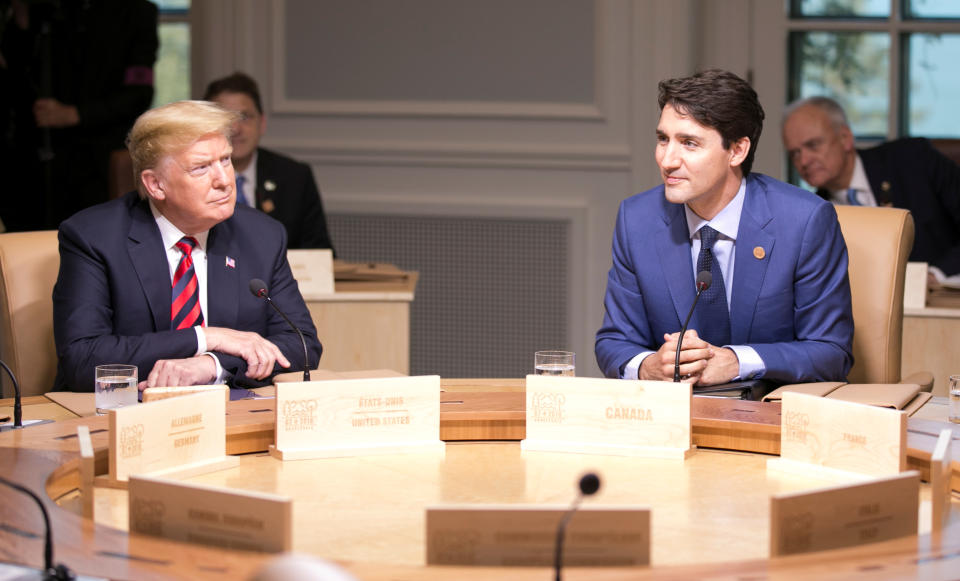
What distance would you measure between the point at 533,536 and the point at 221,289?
62.3 inches

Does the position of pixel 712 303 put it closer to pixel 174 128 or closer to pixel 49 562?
pixel 174 128

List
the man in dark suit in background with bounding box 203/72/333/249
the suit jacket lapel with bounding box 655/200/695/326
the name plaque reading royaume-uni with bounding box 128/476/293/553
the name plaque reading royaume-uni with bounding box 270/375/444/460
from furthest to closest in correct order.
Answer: the man in dark suit in background with bounding box 203/72/333/249, the suit jacket lapel with bounding box 655/200/695/326, the name plaque reading royaume-uni with bounding box 270/375/444/460, the name plaque reading royaume-uni with bounding box 128/476/293/553

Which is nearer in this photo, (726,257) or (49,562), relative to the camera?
(49,562)

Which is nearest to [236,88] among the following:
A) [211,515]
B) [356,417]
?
A: [356,417]

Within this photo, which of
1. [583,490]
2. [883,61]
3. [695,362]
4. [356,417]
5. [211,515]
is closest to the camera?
[583,490]

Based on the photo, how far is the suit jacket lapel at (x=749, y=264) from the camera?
107 inches

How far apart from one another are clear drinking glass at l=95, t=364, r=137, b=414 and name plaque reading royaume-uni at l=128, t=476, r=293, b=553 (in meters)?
0.71

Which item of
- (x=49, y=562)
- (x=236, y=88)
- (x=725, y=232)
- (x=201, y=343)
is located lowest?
(x=49, y=562)

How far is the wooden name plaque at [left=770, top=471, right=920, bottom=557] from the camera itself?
141 cm

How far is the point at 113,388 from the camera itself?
2.20 metres

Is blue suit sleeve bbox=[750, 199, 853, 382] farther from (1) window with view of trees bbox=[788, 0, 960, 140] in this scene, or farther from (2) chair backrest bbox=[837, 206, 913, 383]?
(1) window with view of trees bbox=[788, 0, 960, 140]

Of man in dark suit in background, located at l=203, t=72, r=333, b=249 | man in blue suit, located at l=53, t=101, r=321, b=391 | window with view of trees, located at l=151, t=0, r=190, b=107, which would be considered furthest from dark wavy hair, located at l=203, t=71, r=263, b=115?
man in blue suit, located at l=53, t=101, r=321, b=391

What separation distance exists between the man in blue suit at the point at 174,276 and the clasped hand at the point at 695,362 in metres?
0.79

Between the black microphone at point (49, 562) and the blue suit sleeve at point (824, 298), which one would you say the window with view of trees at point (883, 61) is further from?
the black microphone at point (49, 562)
